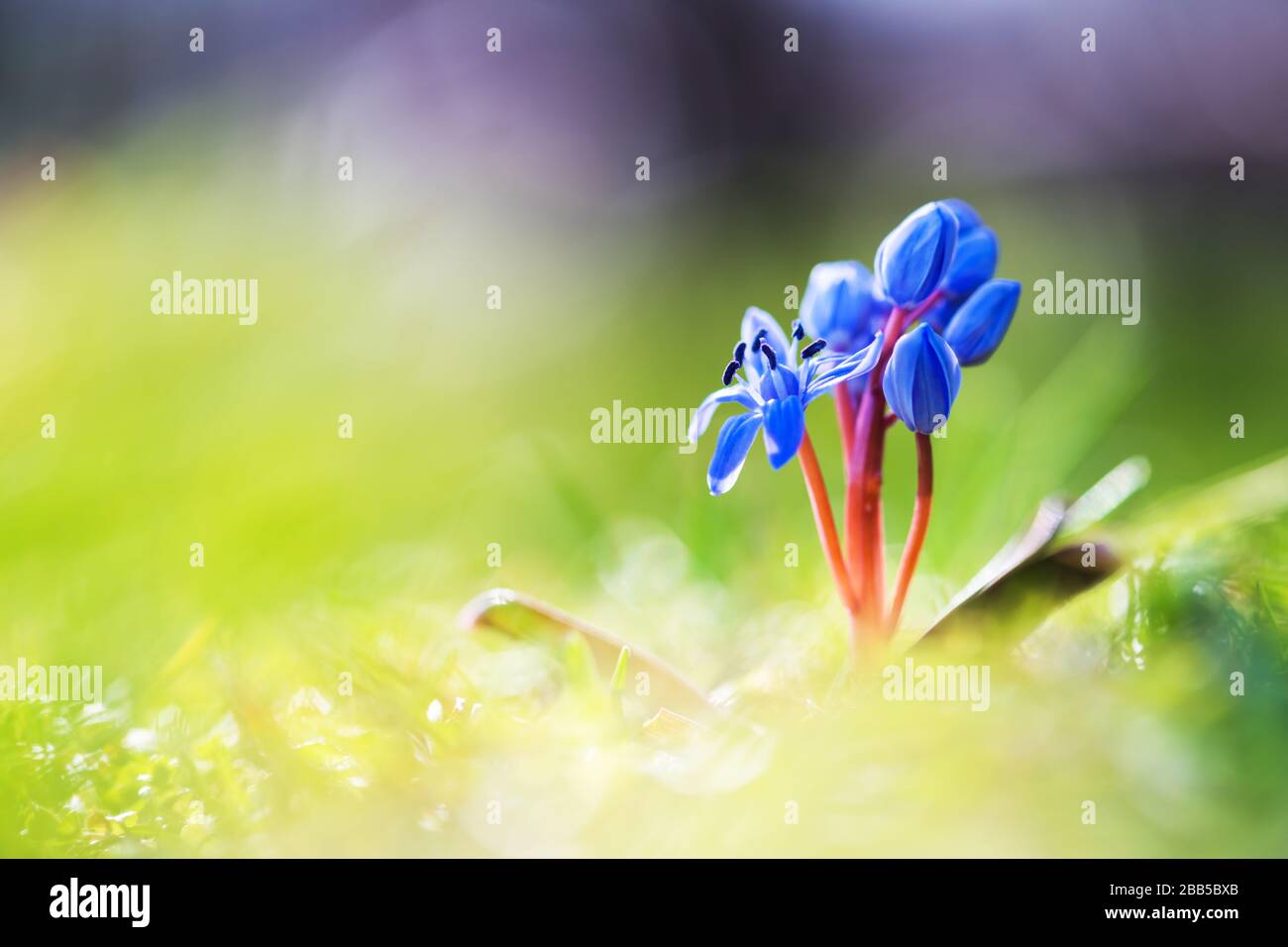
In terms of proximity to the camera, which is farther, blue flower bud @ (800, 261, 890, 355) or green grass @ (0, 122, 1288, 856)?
blue flower bud @ (800, 261, 890, 355)

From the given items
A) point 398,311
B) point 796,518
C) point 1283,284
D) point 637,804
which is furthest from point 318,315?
point 1283,284

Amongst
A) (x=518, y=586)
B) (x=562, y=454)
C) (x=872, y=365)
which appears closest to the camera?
(x=872, y=365)

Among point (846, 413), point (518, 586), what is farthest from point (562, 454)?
point (846, 413)

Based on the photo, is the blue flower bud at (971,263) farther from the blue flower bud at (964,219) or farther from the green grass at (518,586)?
the green grass at (518,586)

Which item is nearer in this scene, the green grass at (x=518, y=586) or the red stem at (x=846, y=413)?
the green grass at (x=518, y=586)

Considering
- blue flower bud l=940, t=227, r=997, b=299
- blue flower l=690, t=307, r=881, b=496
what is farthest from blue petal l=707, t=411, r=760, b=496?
blue flower bud l=940, t=227, r=997, b=299

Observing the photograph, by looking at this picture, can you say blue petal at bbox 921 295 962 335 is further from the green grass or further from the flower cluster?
the green grass

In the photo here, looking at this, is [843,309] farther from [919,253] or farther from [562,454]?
[562,454]

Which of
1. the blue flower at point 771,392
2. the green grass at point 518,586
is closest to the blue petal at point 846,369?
the blue flower at point 771,392
